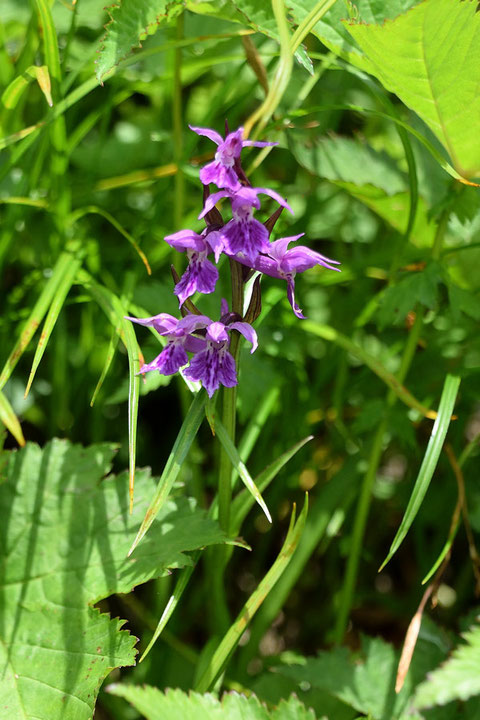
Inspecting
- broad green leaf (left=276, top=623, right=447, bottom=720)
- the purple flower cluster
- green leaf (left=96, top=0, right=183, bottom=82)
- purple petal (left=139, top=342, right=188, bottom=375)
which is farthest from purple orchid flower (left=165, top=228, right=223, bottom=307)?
broad green leaf (left=276, top=623, right=447, bottom=720)

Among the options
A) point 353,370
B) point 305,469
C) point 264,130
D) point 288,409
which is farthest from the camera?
point 353,370

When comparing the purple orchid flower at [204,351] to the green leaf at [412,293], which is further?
the green leaf at [412,293]

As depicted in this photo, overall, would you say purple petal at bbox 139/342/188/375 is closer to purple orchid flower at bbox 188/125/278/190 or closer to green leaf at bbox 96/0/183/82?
purple orchid flower at bbox 188/125/278/190

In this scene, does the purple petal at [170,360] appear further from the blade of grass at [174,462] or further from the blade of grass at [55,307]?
the blade of grass at [55,307]

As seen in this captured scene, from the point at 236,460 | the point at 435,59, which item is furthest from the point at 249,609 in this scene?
the point at 435,59

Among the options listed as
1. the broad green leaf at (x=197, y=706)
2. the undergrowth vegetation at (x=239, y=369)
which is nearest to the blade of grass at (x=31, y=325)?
the undergrowth vegetation at (x=239, y=369)

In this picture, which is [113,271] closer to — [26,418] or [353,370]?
[26,418]

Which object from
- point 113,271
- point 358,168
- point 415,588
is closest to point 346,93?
point 358,168
